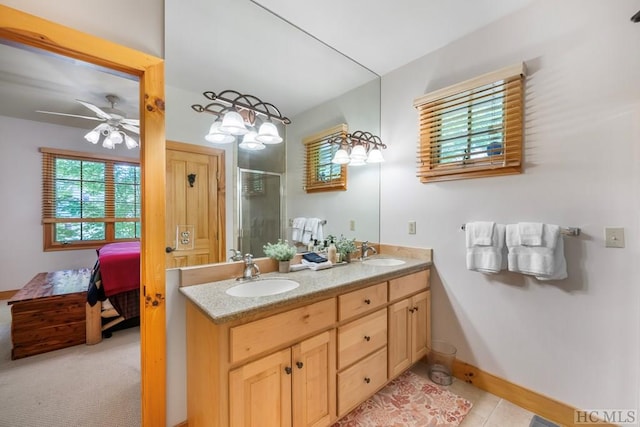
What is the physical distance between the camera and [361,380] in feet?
5.13

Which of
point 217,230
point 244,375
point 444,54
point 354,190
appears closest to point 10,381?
point 217,230

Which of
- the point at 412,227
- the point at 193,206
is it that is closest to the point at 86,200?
the point at 193,206

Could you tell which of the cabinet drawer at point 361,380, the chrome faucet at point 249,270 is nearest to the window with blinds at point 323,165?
the chrome faucet at point 249,270

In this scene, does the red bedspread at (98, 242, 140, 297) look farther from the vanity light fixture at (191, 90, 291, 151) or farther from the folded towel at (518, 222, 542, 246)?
the folded towel at (518, 222, 542, 246)

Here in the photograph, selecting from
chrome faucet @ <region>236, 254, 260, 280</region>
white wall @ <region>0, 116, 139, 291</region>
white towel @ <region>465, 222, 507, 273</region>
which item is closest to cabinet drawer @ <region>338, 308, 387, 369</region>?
chrome faucet @ <region>236, 254, 260, 280</region>

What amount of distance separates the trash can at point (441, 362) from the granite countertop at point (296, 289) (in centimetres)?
68

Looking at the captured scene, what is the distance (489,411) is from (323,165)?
7.04ft

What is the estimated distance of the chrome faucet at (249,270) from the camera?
1.58 metres

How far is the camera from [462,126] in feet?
6.43

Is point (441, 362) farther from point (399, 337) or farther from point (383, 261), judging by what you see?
point (383, 261)

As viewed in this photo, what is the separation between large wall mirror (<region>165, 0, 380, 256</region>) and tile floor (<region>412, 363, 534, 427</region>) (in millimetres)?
1361

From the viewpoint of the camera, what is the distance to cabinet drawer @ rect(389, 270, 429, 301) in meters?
1.80

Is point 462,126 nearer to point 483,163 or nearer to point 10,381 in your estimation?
point 483,163

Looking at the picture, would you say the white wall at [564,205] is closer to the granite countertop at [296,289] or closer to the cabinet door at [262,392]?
the granite countertop at [296,289]
